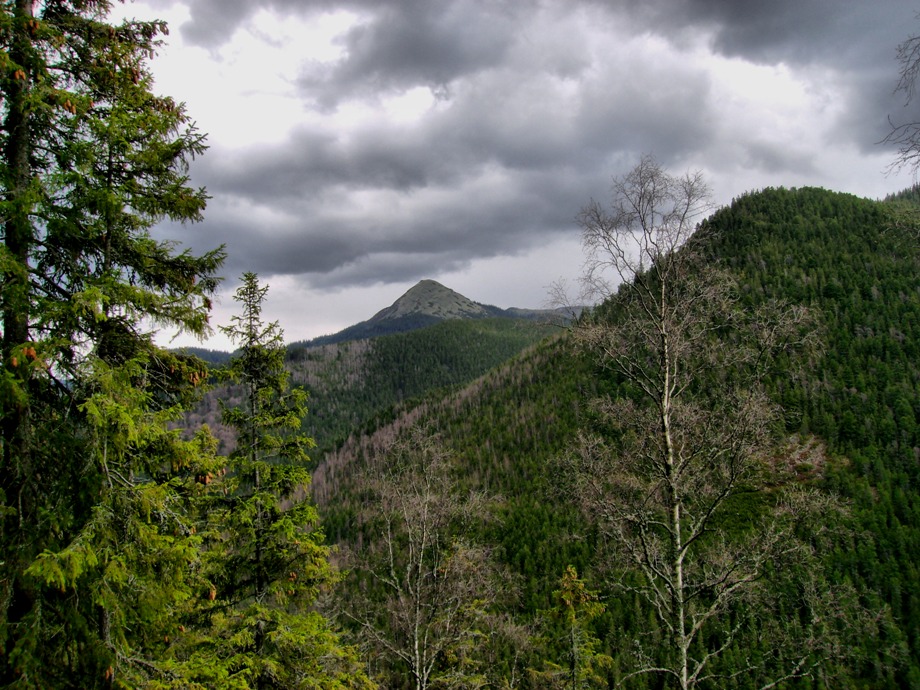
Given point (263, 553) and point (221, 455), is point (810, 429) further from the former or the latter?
point (221, 455)

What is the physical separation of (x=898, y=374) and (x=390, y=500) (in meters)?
147

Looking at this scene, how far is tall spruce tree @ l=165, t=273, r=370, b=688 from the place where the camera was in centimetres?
1070

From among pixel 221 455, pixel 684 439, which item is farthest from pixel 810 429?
pixel 221 455

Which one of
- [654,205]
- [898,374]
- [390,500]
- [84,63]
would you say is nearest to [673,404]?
[654,205]

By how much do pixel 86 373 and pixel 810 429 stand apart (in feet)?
458

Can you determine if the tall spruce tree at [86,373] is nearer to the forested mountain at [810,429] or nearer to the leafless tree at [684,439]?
the leafless tree at [684,439]

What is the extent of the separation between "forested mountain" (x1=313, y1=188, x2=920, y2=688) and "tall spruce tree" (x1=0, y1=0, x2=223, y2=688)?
30.6 ft

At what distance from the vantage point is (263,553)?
457 inches

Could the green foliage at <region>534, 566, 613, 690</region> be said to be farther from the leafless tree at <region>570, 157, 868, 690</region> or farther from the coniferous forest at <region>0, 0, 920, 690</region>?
the leafless tree at <region>570, 157, 868, 690</region>

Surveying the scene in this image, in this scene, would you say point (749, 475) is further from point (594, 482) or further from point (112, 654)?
point (112, 654)

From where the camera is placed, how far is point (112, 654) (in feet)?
18.9

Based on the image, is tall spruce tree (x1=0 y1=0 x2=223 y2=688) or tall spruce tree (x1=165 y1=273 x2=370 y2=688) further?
tall spruce tree (x1=165 y1=273 x2=370 y2=688)

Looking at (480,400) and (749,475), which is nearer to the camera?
(749,475)

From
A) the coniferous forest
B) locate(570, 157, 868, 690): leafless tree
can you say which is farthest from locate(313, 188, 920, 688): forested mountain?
locate(570, 157, 868, 690): leafless tree
